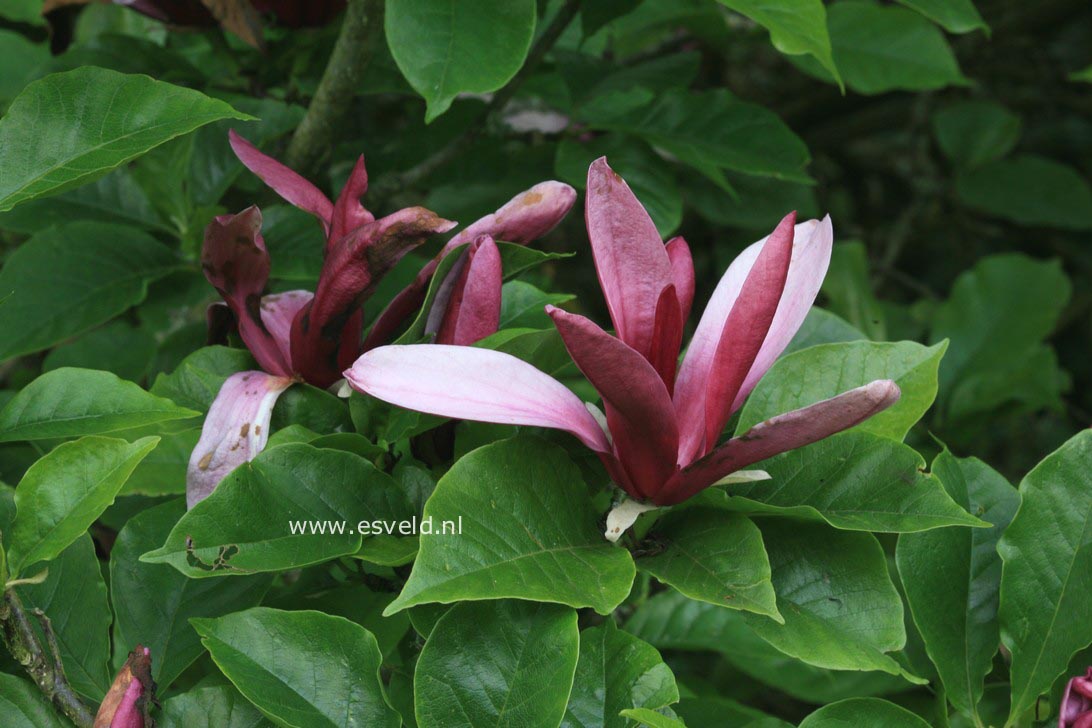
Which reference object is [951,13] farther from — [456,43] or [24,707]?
[24,707]

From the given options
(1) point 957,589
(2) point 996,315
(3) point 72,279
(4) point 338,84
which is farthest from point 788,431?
(2) point 996,315

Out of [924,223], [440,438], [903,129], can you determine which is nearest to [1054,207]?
[924,223]

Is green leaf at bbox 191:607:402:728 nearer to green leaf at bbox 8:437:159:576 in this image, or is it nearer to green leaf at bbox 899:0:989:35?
green leaf at bbox 8:437:159:576

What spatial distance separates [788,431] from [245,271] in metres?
0.43

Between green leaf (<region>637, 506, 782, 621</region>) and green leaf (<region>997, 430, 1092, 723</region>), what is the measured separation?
244mm

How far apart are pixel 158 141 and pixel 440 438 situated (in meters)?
0.30

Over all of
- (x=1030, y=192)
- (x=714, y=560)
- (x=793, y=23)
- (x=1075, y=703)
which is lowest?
(x=1030, y=192)

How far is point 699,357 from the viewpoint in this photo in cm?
77

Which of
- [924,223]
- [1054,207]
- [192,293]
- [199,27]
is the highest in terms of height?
[199,27]

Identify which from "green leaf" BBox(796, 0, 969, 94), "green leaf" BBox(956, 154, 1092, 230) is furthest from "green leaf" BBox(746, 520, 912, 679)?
"green leaf" BBox(956, 154, 1092, 230)

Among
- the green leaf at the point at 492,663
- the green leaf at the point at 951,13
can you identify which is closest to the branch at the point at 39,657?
the green leaf at the point at 492,663

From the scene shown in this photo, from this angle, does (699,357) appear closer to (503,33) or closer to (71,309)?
(503,33)

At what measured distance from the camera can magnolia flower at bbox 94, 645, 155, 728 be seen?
0.71m

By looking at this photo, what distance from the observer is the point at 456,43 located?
961 millimetres
